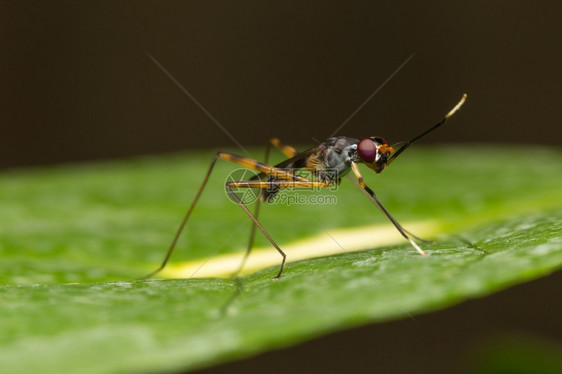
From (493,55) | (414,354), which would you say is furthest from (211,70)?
(414,354)

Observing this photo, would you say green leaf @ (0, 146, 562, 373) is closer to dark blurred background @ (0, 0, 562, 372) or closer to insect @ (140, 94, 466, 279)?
insect @ (140, 94, 466, 279)

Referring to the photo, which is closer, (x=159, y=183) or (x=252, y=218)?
(x=252, y=218)

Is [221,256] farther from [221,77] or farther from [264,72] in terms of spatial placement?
[221,77]

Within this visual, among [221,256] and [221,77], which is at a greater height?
[221,77]

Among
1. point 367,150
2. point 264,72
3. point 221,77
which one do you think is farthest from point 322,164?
point 221,77

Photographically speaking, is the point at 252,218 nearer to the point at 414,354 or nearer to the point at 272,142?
the point at 272,142
